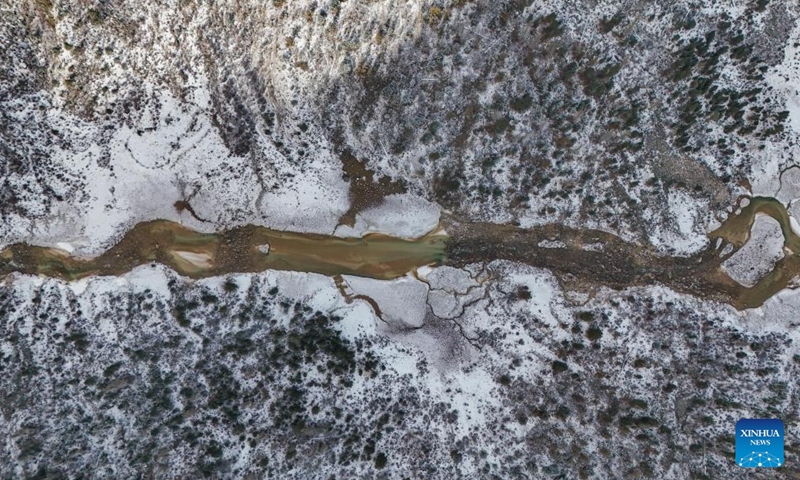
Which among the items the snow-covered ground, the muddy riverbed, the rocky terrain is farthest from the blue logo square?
the snow-covered ground

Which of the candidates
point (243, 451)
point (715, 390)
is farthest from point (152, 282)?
point (715, 390)

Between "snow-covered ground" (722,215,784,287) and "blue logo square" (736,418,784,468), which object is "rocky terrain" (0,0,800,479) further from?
"blue logo square" (736,418,784,468)

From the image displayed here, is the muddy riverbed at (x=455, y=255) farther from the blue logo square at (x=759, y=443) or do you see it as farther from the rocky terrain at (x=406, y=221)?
the blue logo square at (x=759, y=443)

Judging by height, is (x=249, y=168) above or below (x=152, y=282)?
above

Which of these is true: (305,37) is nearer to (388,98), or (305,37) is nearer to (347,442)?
(388,98)

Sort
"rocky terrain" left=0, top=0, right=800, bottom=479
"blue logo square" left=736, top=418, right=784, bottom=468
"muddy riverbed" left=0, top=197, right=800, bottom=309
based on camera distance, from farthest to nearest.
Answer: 1. "muddy riverbed" left=0, top=197, right=800, bottom=309
2. "rocky terrain" left=0, top=0, right=800, bottom=479
3. "blue logo square" left=736, top=418, right=784, bottom=468
